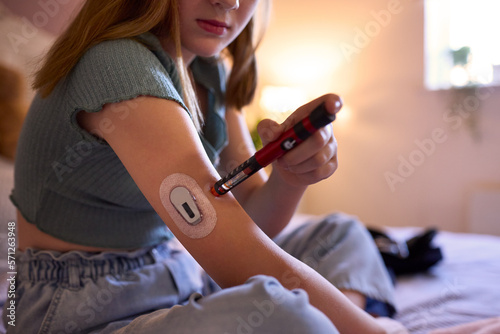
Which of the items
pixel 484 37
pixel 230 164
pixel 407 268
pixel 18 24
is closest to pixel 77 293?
pixel 230 164

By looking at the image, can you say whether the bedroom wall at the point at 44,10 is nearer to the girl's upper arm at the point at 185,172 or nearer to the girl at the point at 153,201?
the girl at the point at 153,201

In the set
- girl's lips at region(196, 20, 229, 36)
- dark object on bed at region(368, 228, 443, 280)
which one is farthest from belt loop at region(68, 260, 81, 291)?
dark object on bed at region(368, 228, 443, 280)

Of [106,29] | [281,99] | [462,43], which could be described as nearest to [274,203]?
[106,29]

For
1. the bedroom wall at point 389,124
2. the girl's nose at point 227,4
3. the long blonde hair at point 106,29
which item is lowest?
the bedroom wall at point 389,124

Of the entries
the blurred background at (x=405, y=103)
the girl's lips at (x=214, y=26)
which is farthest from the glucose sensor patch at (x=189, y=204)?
the blurred background at (x=405, y=103)

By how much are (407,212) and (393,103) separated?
0.74 m

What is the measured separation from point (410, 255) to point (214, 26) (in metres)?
0.97

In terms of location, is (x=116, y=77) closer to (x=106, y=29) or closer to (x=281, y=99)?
(x=106, y=29)

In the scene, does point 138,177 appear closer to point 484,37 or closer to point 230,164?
point 230,164

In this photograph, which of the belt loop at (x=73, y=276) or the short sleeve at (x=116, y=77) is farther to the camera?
the belt loop at (x=73, y=276)

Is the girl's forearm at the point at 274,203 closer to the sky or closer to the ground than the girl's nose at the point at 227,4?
closer to the ground

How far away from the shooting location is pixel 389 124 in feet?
Answer: 9.39

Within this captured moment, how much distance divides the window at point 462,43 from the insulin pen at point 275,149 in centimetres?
250

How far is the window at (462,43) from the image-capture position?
2596mm
